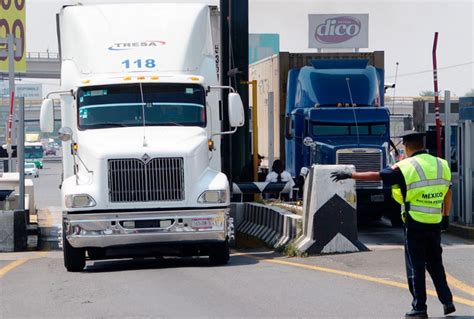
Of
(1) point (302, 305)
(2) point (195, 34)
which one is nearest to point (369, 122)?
(2) point (195, 34)

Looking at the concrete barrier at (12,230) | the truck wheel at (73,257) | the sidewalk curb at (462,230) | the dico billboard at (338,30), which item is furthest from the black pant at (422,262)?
the dico billboard at (338,30)

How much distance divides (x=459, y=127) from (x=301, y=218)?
5670 mm

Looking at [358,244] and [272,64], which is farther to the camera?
[272,64]

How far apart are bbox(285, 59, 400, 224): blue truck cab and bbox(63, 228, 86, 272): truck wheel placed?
347 inches

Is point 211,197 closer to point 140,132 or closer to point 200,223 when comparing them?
point 200,223

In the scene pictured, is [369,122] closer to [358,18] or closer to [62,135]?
[62,135]

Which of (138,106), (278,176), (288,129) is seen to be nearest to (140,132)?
(138,106)

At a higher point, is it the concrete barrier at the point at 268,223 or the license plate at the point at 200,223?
the license plate at the point at 200,223

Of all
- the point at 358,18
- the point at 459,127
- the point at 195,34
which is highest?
the point at 358,18

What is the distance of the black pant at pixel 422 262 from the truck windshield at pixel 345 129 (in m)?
14.1

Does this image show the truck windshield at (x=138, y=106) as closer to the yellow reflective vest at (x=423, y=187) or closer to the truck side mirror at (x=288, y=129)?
the yellow reflective vest at (x=423, y=187)

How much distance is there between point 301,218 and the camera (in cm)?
1698

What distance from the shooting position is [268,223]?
1912cm

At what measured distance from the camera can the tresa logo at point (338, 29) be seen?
6209 centimetres
